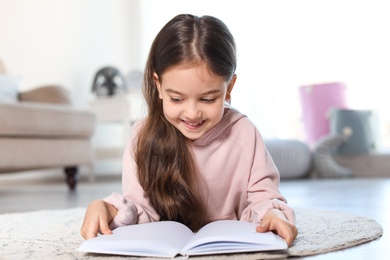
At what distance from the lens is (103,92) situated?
407 cm

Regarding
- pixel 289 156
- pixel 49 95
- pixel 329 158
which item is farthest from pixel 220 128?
pixel 329 158

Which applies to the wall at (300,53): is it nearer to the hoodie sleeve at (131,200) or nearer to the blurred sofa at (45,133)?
the blurred sofa at (45,133)

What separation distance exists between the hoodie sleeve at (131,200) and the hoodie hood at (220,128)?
140 millimetres

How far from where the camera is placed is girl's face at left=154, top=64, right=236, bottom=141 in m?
1.01

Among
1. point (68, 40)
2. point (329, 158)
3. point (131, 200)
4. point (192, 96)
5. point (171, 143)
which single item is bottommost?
point (329, 158)

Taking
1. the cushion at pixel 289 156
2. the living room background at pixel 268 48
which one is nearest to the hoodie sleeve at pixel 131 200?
the cushion at pixel 289 156

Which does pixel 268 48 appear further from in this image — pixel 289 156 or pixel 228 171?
pixel 228 171

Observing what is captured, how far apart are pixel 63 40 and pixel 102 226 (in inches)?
138

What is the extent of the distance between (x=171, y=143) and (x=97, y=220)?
0.24 metres

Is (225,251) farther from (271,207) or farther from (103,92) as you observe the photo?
(103,92)

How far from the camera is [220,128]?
1.18 m

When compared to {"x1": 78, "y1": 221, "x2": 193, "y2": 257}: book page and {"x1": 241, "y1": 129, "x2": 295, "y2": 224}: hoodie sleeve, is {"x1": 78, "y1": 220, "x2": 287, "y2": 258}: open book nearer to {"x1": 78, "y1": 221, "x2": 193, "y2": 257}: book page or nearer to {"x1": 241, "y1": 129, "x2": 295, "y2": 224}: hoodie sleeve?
{"x1": 78, "y1": 221, "x2": 193, "y2": 257}: book page

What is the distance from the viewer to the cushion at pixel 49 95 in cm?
305

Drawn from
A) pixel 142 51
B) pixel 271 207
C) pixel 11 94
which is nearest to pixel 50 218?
pixel 271 207
